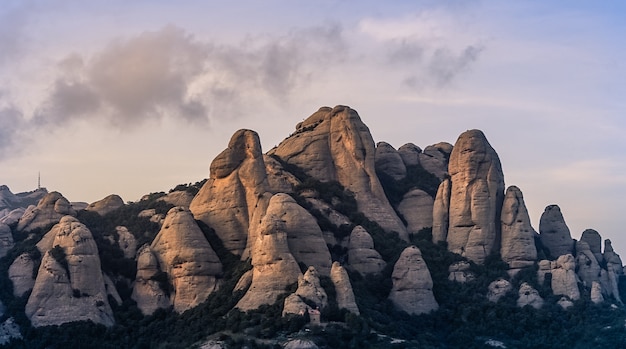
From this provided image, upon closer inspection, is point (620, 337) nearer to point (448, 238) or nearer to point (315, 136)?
point (448, 238)

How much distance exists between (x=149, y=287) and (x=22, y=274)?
31.1 ft

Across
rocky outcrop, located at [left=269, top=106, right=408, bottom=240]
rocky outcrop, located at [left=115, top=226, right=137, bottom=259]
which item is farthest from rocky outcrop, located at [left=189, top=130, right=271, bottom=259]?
rocky outcrop, located at [left=269, top=106, right=408, bottom=240]

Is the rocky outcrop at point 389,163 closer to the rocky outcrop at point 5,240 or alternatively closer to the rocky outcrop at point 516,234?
the rocky outcrop at point 516,234

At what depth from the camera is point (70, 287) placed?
285 feet

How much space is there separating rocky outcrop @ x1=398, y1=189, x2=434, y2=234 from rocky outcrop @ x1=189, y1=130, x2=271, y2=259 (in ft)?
55.5

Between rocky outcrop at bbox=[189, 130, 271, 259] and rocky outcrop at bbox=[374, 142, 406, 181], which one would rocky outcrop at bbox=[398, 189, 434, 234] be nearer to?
rocky outcrop at bbox=[374, 142, 406, 181]

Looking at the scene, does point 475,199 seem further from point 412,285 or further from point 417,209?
point 412,285

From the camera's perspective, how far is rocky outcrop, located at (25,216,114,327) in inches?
3369

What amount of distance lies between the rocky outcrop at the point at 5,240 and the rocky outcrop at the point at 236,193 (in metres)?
14.5

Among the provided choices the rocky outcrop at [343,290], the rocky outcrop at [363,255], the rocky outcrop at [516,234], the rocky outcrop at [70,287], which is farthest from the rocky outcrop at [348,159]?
the rocky outcrop at [70,287]

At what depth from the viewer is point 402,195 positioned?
10825 cm

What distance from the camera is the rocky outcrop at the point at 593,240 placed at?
4181 inches

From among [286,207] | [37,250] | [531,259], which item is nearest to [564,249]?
[531,259]

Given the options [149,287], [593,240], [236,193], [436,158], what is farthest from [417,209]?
[149,287]
